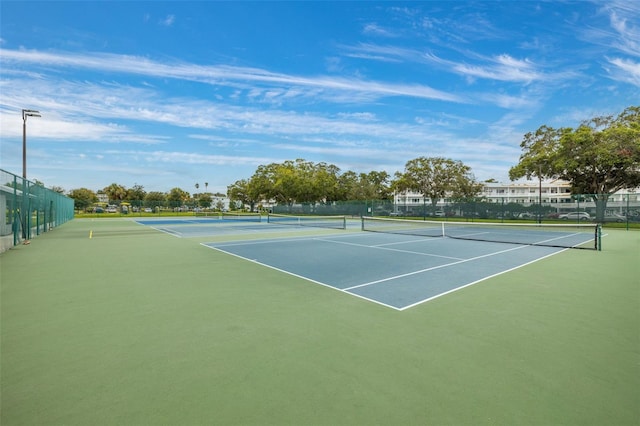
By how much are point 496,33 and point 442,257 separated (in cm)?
1903

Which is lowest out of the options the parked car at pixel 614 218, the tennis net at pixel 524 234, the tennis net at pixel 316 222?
the tennis net at pixel 524 234

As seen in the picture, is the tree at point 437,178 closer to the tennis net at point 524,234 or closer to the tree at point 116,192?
the tennis net at point 524,234

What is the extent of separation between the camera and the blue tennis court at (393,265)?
19.6ft

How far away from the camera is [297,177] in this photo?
5809 cm

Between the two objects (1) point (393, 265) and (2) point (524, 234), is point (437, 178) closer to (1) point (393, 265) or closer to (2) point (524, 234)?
(2) point (524, 234)

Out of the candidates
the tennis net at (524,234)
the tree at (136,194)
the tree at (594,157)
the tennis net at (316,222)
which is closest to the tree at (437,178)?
the tree at (594,157)

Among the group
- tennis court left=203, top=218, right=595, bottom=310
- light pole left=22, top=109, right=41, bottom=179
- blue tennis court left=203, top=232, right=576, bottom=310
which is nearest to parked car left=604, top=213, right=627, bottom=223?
tennis court left=203, top=218, right=595, bottom=310

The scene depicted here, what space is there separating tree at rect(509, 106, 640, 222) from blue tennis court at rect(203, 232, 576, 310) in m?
21.9

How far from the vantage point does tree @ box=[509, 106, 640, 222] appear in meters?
28.1

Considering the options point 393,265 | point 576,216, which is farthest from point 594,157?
point 393,265

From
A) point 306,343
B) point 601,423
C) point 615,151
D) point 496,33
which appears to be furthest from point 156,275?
point 615,151

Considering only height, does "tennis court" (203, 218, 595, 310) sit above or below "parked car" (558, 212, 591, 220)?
below

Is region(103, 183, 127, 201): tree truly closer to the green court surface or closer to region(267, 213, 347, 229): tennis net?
region(267, 213, 347, 229): tennis net

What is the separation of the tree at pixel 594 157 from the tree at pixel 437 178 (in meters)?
15.3
